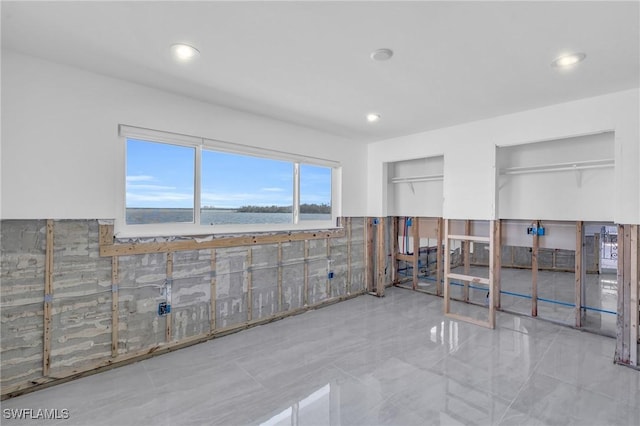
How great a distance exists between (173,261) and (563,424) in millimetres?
3580

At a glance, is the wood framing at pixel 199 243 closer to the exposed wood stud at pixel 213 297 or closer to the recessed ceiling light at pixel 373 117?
the exposed wood stud at pixel 213 297

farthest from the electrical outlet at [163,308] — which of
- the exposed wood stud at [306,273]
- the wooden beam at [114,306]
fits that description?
the exposed wood stud at [306,273]

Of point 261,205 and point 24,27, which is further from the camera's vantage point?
point 261,205

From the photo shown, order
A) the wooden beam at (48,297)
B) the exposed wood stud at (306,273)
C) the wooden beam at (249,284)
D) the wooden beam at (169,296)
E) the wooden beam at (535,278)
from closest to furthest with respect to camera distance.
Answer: the wooden beam at (48,297), the wooden beam at (169,296), the wooden beam at (249,284), the wooden beam at (535,278), the exposed wood stud at (306,273)

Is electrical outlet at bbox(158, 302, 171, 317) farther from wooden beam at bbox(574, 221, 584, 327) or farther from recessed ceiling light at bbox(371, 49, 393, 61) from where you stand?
wooden beam at bbox(574, 221, 584, 327)

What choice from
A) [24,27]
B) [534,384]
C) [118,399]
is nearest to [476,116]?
[534,384]

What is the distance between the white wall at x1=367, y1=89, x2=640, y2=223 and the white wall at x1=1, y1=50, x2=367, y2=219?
3.11 m

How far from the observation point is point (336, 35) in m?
2.05

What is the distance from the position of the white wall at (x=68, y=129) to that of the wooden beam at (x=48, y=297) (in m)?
0.20

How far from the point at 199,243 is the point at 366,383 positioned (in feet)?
7.32

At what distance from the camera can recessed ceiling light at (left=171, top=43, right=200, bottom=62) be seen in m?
2.20

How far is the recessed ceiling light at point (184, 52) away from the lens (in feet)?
7.22

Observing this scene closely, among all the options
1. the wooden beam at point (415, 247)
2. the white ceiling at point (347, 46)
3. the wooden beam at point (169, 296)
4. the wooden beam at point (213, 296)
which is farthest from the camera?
the wooden beam at point (415, 247)

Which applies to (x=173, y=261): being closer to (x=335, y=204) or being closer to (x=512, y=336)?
(x=335, y=204)
